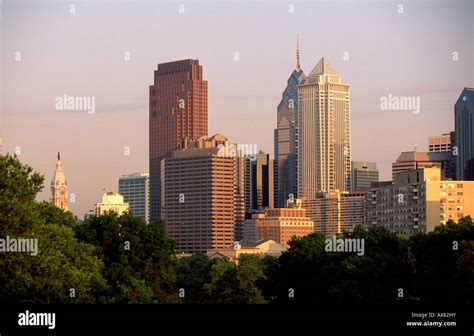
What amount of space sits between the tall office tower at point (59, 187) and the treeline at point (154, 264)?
→ 452 inches

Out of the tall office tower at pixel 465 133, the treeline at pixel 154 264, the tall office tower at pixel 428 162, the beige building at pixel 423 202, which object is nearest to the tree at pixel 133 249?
the treeline at pixel 154 264

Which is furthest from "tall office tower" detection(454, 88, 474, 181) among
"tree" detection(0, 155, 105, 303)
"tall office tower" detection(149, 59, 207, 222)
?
"tree" detection(0, 155, 105, 303)

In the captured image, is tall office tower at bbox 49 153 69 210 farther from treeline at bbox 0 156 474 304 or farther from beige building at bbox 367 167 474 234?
beige building at bbox 367 167 474 234

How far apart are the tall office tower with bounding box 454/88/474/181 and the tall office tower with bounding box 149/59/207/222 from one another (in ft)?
113

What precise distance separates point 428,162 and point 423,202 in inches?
1128

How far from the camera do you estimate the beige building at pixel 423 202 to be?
451 ft

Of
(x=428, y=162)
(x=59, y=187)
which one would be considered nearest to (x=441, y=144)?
(x=428, y=162)

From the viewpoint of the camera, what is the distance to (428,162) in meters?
176

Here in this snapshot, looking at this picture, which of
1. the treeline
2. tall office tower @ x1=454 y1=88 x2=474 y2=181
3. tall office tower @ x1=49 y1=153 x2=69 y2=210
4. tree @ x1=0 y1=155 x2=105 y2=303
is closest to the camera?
tree @ x1=0 y1=155 x2=105 y2=303

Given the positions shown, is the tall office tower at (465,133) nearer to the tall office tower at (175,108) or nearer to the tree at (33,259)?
the tall office tower at (175,108)

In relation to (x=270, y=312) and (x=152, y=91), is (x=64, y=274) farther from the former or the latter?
(x=152, y=91)

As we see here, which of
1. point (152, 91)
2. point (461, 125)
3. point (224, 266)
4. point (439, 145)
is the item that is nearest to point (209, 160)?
point (152, 91)

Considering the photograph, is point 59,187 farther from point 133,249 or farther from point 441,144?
point 441,144

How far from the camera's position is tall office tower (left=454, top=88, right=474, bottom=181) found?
424ft
